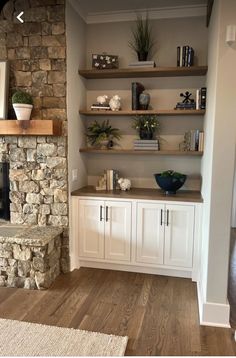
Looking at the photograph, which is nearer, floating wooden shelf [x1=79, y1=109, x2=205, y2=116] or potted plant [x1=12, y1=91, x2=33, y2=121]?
potted plant [x1=12, y1=91, x2=33, y2=121]

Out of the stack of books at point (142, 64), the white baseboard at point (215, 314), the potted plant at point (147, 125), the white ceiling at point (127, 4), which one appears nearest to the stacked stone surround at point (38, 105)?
the white ceiling at point (127, 4)

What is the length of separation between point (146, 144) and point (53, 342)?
2.19 metres

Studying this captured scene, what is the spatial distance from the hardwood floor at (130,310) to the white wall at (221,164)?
309 mm

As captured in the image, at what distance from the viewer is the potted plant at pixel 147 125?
132 inches

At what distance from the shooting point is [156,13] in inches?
130

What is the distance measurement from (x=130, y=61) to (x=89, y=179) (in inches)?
61.6

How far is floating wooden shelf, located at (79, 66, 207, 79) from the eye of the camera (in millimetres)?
3082

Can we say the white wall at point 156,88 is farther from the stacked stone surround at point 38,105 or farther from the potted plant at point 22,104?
the potted plant at point 22,104

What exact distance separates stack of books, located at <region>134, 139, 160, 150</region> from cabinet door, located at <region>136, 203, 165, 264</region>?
688mm

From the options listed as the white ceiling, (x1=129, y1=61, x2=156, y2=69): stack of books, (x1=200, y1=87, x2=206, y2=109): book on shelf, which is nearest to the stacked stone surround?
the white ceiling

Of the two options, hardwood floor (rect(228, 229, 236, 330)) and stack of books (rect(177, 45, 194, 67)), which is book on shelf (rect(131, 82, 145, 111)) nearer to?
stack of books (rect(177, 45, 194, 67))

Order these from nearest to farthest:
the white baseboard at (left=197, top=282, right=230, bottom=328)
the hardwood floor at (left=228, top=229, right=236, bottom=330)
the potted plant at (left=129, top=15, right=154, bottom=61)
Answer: the white baseboard at (left=197, top=282, right=230, bottom=328) → the hardwood floor at (left=228, top=229, right=236, bottom=330) → the potted plant at (left=129, top=15, right=154, bottom=61)

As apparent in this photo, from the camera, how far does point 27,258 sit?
285 centimetres

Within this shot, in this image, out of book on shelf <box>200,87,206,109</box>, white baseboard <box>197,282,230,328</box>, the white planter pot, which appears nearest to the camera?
white baseboard <box>197,282,230,328</box>
